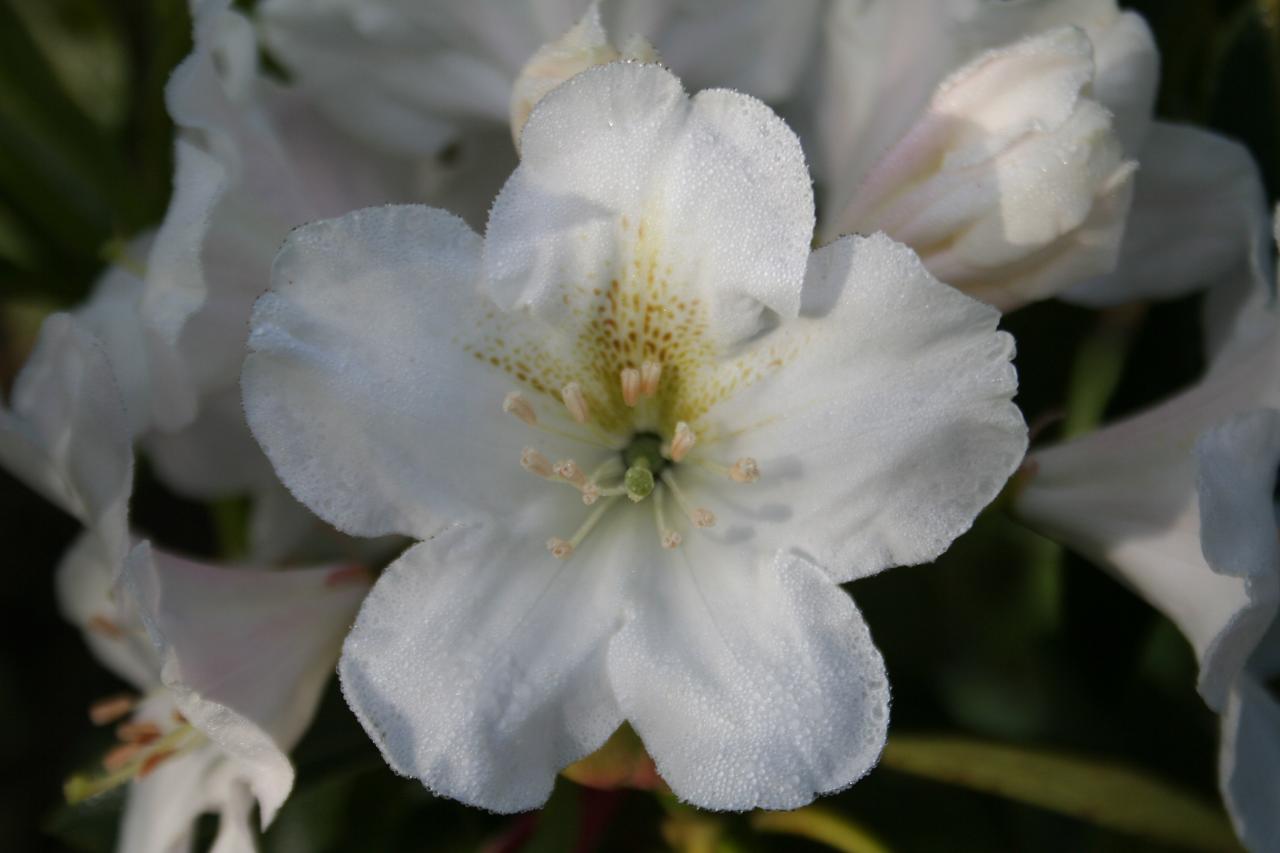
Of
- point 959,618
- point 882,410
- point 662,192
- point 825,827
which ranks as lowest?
point 959,618

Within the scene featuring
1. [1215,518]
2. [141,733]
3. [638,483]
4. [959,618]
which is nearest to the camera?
[1215,518]

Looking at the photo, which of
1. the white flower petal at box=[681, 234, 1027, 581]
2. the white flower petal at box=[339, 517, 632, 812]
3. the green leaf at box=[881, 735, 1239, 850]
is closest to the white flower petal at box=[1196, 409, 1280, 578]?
the white flower petal at box=[681, 234, 1027, 581]

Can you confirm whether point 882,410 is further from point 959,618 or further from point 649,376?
point 959,618

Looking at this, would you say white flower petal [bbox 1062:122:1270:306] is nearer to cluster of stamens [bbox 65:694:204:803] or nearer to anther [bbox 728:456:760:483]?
anther [bbox 728:456:760:483]

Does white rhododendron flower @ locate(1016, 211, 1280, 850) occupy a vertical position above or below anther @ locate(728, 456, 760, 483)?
below

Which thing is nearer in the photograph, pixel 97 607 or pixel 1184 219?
pixel 1184 219

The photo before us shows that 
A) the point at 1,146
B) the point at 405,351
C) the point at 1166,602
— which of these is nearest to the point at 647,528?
the point at 405,351

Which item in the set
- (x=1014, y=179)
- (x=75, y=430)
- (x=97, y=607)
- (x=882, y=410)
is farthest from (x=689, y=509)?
(x=97, y=607)

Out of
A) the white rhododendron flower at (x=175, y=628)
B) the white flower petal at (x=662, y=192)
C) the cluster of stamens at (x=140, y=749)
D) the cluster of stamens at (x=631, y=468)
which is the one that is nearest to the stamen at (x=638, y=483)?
the cluster of stamens at (x=631, y=468)
